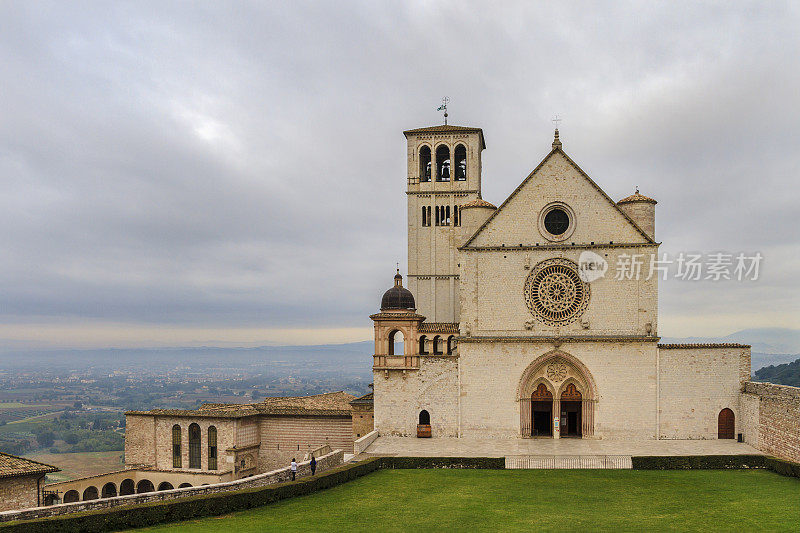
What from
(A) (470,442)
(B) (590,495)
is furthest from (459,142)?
(B) (590,495)

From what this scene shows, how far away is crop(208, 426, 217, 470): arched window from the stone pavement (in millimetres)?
10989

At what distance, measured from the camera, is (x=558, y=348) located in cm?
3556

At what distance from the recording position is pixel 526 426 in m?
35.9

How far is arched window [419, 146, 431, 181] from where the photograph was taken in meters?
52.4

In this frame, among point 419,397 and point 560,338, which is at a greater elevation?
point 560,338

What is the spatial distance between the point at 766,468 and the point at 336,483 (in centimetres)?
1819

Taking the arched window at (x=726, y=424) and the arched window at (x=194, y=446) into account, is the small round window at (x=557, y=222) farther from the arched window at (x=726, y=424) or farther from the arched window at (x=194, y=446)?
the arched window at (x=194, y=446)

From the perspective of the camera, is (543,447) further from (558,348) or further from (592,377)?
(558,348)

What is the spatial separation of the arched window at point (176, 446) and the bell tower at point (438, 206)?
19.7 m

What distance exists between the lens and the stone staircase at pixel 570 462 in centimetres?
2848

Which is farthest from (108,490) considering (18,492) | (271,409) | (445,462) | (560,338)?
(560,338)

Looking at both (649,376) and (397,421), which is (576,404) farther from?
(397,421)

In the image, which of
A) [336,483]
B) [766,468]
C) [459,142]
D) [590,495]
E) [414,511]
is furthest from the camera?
[459,142]

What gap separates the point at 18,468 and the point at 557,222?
28.8 meters
